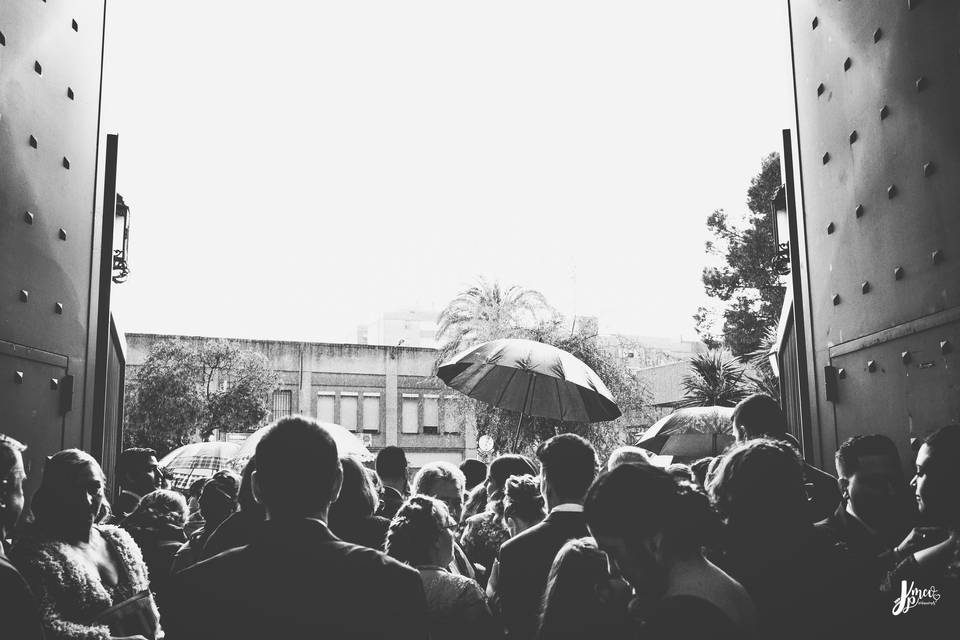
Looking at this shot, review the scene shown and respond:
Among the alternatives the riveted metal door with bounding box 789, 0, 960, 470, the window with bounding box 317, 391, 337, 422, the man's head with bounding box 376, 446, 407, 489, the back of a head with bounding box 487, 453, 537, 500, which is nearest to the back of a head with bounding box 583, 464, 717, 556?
the riveted metal door with bounding box 789, 0, 960, 470

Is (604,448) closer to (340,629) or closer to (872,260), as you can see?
(872,260)

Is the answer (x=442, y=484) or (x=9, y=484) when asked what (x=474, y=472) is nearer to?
(x=442, y=484)

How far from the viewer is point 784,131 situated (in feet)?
23.7

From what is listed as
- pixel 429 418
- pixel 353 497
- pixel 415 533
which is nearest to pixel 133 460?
pixel 353 497

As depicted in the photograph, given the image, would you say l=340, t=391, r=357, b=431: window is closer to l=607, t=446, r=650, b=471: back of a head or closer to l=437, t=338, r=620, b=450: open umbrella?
l=437, t=338, r=620, b=450: open umbrella

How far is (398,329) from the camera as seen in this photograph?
87.6m

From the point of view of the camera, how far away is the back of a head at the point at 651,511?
250cm

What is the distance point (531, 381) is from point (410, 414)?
3893cm

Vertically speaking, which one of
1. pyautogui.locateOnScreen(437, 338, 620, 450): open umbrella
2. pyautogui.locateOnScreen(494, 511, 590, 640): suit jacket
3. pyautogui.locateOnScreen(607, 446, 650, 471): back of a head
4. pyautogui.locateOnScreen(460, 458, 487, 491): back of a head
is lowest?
pyautogui.locateOnScreen(494, 511, 590, 640): suit jacket

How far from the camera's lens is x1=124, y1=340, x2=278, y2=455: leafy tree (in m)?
32.8

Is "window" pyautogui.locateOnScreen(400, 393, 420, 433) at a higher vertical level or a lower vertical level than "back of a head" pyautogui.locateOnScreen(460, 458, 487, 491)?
higher

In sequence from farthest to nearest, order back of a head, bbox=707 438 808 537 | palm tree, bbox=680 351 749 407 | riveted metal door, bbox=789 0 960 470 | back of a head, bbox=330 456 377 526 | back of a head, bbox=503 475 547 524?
palm tree, bbox=680 351 749 407 → back of a head, bbox=503 475 547 524 → riveted metal door, bbox=789 0 960 470 → back of a head, bbox=330 456 377 526 → back of a head, bbox=707 438 808 537

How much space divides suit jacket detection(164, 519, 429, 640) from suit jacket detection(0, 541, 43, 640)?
0.34 metres

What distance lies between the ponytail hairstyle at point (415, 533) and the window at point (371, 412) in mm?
43247
